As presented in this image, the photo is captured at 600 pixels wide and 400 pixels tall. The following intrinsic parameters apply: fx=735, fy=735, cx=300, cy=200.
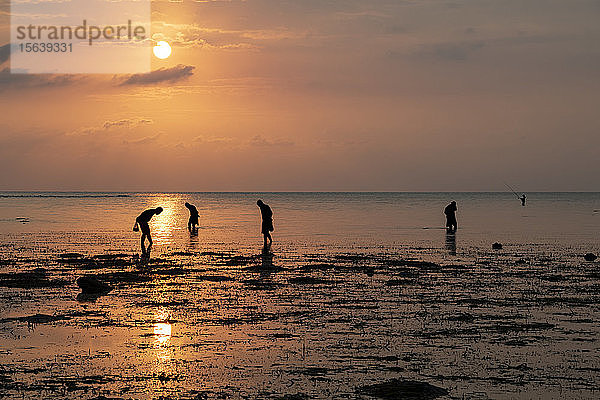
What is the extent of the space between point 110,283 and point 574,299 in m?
12.7

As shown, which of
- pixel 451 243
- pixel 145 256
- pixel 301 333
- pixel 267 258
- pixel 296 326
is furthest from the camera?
pixel 451 243

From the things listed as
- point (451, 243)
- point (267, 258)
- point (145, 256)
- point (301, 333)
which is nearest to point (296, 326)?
point (301, 333)

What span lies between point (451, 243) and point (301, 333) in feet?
81.2

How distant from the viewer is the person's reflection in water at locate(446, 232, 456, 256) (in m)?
32.7

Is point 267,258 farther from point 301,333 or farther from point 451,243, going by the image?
point 301,333

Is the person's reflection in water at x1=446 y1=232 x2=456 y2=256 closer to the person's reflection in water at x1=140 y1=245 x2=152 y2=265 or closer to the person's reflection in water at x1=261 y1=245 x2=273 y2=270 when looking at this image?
the person's reflection in water at x1=261 y1=245 x2=273 y2=270

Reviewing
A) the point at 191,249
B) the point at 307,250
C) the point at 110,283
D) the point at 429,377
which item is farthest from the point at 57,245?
the point at 429,377

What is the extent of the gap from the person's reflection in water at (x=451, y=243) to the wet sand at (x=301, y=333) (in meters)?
7.68

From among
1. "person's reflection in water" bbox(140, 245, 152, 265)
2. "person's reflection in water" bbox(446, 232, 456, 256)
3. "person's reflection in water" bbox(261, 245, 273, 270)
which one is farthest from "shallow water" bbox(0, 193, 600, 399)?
"person's reflection in water" bbox(446, 232, 456, 256)

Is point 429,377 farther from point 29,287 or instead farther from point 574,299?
point 29,287

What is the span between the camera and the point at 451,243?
37688 mm

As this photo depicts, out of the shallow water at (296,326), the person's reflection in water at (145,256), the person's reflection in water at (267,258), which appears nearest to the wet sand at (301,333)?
the shallow water at (296,326)

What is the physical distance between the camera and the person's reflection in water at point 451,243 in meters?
32.7

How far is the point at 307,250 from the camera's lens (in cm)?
3322
